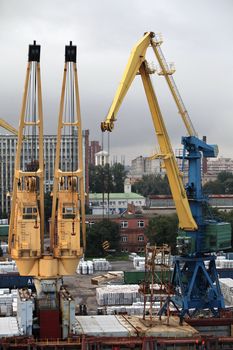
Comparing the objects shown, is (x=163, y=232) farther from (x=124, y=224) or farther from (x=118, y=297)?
(x=118, y=297)

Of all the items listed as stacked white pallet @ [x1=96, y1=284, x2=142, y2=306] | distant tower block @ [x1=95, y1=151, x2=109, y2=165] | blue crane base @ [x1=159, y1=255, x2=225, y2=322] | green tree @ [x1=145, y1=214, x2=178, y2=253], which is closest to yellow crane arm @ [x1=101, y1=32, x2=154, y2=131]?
blue crane base @ [x1=159, y1=255, x2=225, y2=322]

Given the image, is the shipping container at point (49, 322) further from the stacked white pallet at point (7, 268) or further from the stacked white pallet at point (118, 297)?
the stacked white pallet at point (7, 268)

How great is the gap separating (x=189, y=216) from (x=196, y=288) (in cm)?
339

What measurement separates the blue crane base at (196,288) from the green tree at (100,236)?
3246 cm

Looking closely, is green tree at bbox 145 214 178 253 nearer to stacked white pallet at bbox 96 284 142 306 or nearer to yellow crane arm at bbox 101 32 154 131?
stacked white pallet at bbox 96 284 142 306

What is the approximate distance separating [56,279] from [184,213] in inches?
337

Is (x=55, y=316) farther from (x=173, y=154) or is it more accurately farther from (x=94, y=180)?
(x=94, y=180)

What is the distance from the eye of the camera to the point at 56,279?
2838 centimetres

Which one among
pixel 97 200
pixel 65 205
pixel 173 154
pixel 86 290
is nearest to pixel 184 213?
pixel 173 154

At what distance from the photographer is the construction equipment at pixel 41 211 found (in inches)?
1110

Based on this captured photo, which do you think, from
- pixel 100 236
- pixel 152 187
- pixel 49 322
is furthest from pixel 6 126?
pixel 152 187

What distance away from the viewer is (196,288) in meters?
34.9

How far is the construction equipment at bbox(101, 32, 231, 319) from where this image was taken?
34.4 meters

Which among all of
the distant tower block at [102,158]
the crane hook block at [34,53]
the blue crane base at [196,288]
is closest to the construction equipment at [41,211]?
the crane hook block at [34,53]
